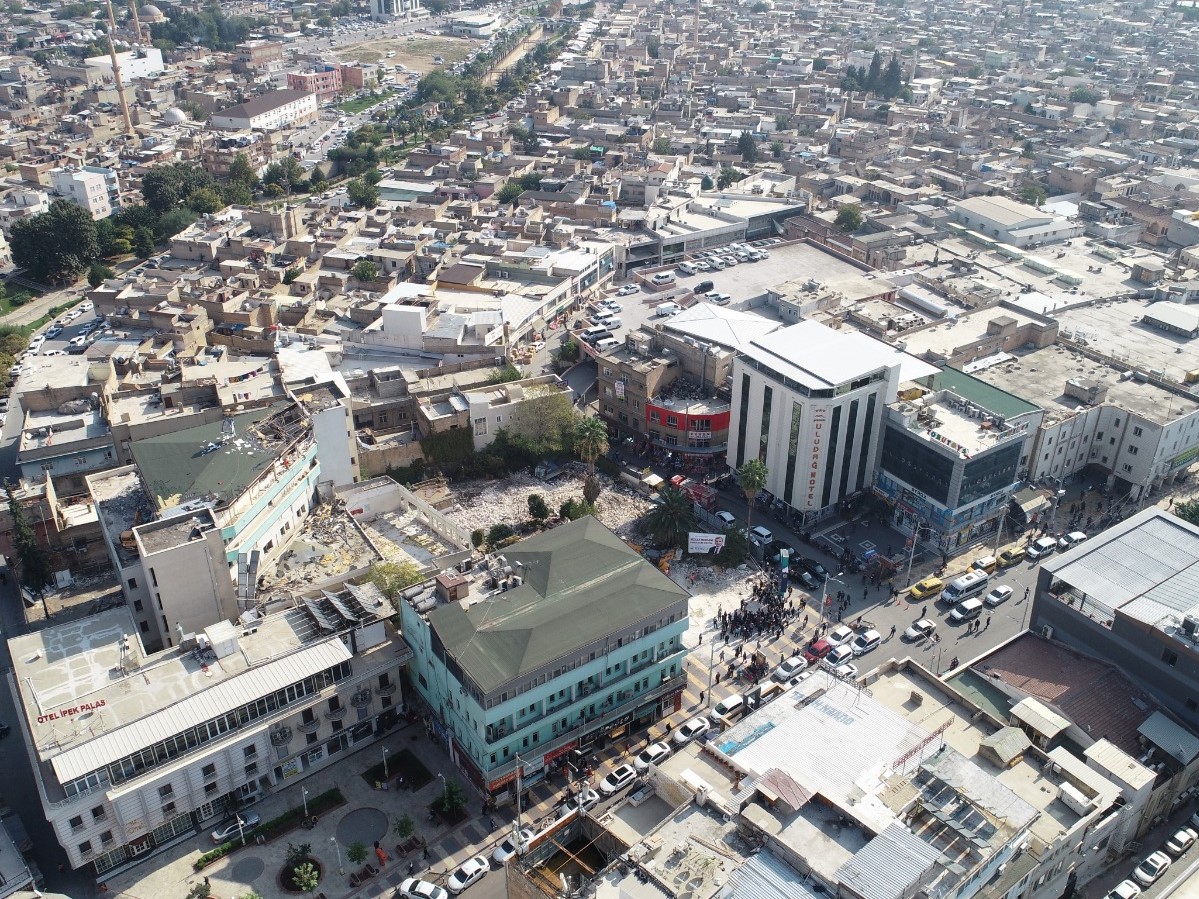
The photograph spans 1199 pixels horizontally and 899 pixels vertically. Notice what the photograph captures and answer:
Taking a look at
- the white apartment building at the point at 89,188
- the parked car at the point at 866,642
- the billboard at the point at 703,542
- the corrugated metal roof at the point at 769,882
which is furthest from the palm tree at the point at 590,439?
the white apartment building at the point at 89,188

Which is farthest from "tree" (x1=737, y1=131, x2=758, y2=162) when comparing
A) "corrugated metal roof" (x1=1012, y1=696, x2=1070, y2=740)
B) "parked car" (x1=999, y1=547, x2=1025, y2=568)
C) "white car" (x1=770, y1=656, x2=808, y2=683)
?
"corrugated metal roof" (x1=1012, y1=696, x2=1070, y2=740)

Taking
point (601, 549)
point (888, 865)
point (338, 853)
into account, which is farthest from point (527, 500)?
point (888, 865)

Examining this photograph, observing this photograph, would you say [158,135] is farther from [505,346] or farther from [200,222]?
[505,346]

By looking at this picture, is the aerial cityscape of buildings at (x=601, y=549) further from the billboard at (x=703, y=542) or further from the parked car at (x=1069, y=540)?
the billboard at (x=703, y=542)

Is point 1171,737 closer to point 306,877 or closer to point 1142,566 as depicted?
point 1142,566

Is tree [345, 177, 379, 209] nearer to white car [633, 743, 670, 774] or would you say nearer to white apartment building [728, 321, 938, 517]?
white apartment building [728, 321, 938, 517]
